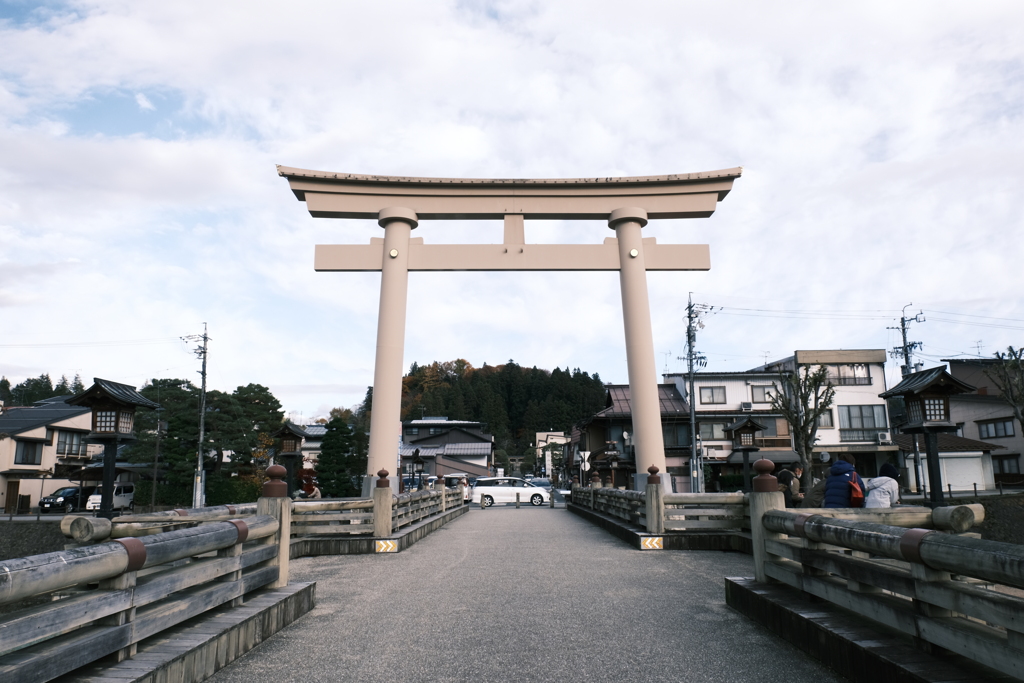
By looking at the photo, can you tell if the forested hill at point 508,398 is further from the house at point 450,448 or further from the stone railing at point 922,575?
the stone railing at point 922,575

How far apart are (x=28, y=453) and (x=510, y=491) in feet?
87.2

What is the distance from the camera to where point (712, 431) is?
127 feet

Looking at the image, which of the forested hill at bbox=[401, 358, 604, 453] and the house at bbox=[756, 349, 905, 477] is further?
the forested hill at bbox=[401, 358, 604, 453]

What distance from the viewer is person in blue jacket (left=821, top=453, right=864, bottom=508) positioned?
21.6 feet

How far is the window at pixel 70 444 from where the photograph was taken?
130ft

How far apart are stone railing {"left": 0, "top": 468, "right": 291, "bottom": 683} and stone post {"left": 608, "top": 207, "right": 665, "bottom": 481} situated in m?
12.1

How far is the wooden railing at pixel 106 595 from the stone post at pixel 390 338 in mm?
10914

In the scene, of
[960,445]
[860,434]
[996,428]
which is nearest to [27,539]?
[860,434]

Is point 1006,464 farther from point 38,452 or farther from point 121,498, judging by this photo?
point 38,452

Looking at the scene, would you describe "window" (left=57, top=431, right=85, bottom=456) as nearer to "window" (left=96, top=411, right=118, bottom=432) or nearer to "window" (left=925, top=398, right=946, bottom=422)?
"window" (left=96, top=411, right=118, bottom=432)

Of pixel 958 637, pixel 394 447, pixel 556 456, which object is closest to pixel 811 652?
pixel 958 637

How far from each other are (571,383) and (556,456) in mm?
30627

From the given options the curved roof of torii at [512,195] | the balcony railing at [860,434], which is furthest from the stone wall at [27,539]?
the balcony railing at [860,434]

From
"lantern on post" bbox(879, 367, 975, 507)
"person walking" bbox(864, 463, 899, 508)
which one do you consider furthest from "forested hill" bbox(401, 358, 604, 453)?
"person walking" bbox(864, 463, 899, 508)
